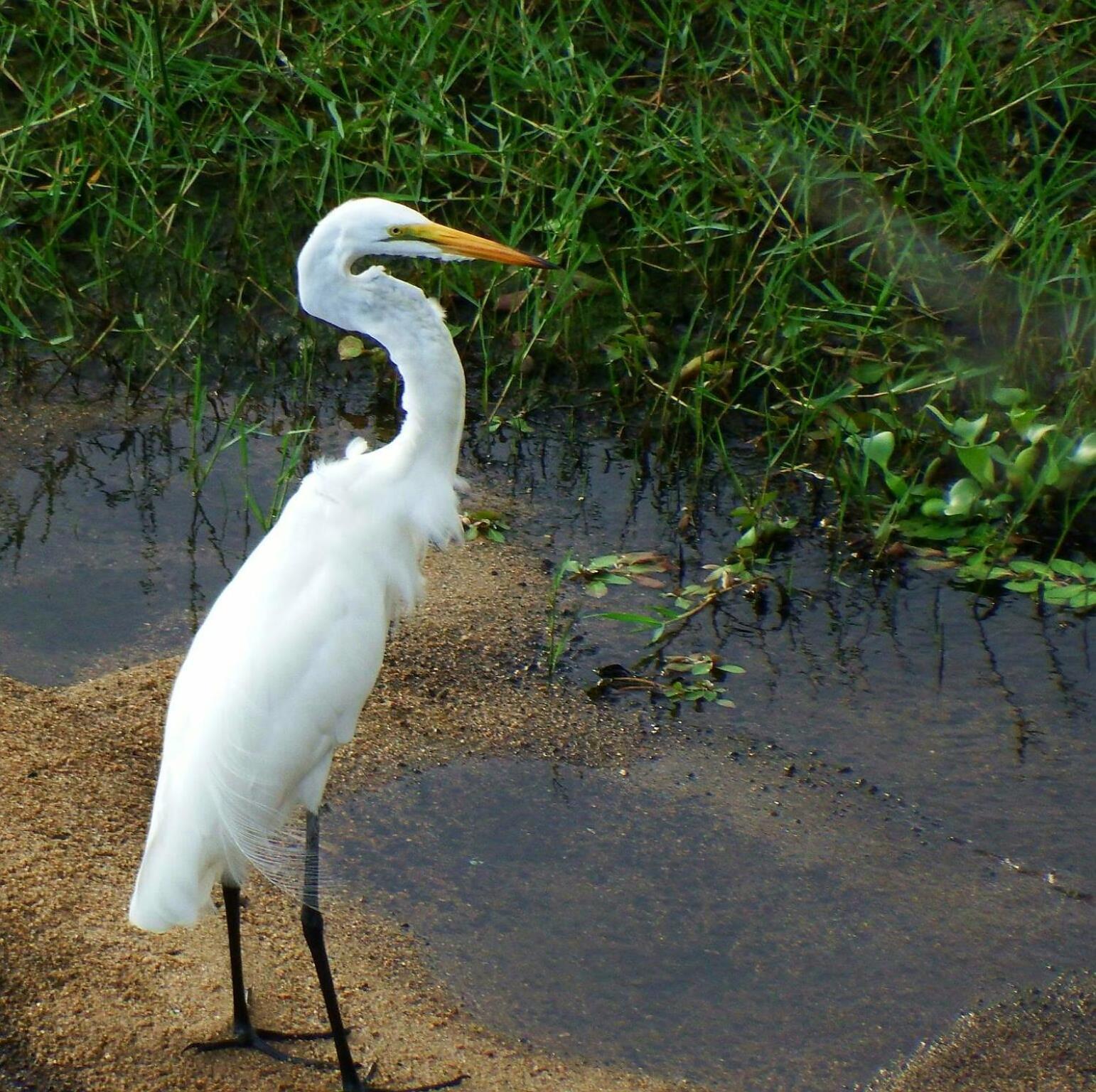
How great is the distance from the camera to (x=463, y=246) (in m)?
2.45

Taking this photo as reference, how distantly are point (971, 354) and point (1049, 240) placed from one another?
0.38 metres

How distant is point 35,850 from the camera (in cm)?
266

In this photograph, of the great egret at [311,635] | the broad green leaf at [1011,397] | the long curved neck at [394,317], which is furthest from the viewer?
the broad green leaf at [1011,397]

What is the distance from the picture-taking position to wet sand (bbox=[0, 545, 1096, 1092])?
2.32 metres

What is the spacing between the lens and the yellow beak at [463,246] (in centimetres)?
243

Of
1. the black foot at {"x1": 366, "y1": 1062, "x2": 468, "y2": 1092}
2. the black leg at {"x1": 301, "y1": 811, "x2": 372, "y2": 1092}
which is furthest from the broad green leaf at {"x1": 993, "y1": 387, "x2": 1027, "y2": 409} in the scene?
the black foot at {"x1": 366, "y1": 1062, "x2": 468, "y2": 1092}

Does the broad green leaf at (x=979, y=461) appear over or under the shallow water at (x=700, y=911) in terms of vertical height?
over

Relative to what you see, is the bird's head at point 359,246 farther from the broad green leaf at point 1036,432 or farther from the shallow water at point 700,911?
the broad green leaf at point 1036,432

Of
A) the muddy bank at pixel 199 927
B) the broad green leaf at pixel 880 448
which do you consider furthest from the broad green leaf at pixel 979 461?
the muddy bank at pixel 199 927

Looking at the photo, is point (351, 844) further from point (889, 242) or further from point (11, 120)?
point (11, 120)

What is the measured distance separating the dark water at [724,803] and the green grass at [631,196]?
402 mm

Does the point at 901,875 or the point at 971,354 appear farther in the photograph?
the point at 971,354

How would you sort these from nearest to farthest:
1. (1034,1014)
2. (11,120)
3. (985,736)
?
(1034,1014) < (985,736) < (11,120)

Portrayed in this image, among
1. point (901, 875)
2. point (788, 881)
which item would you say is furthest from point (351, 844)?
point (901, 875)
